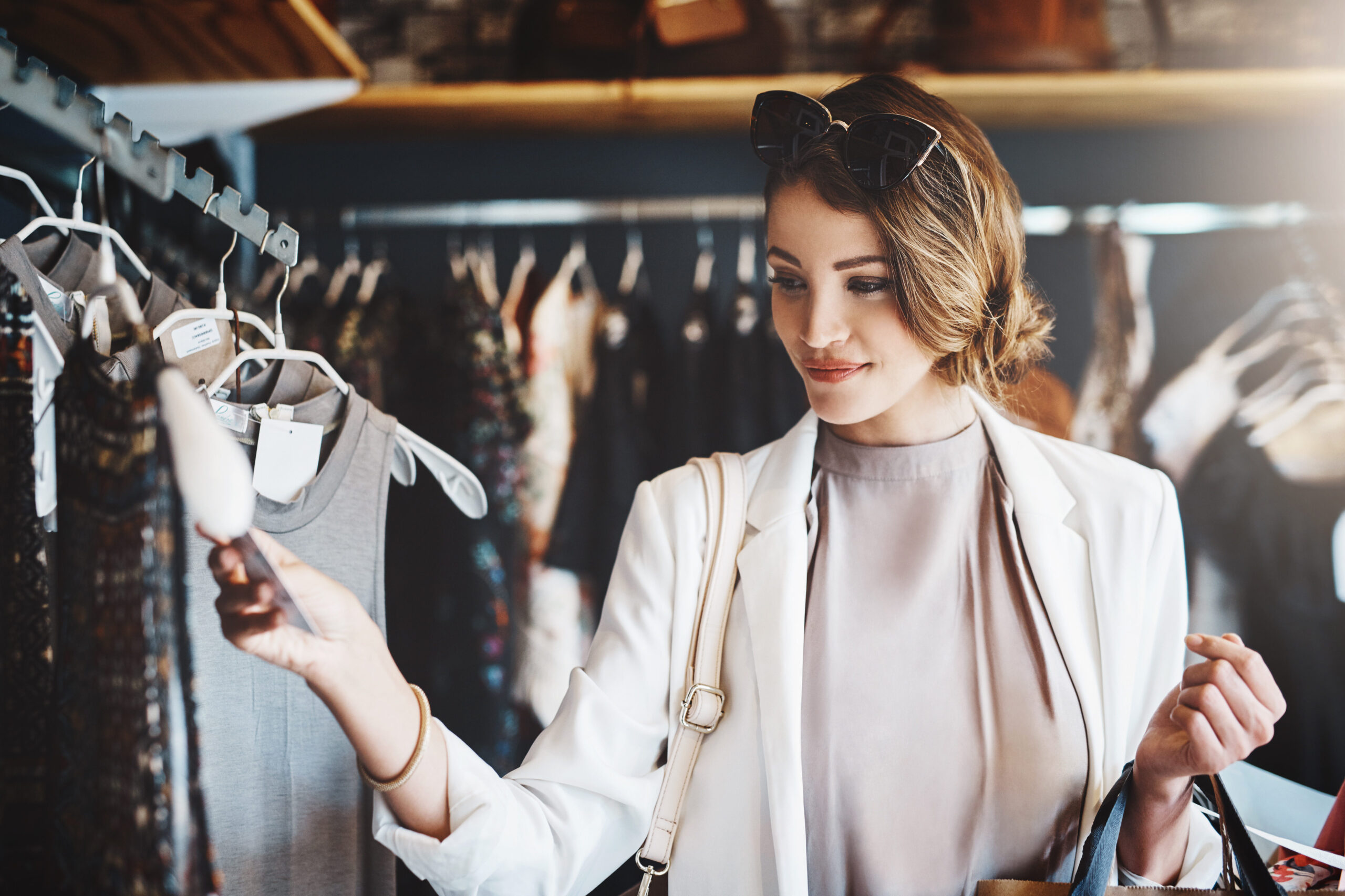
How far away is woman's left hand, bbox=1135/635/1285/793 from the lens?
77 centimetres

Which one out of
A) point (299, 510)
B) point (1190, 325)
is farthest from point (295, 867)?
point (1190, 325)

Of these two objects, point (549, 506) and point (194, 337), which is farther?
point (549, 506)

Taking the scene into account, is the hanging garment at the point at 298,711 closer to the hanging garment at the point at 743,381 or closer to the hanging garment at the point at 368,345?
the hanging garment at the point at 368,345

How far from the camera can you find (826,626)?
91cm

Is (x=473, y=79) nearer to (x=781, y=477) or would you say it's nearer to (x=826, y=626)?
(x=781, y=477)

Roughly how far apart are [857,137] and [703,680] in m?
0.57

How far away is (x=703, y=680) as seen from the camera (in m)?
0.89

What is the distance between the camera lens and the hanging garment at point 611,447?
1.69m

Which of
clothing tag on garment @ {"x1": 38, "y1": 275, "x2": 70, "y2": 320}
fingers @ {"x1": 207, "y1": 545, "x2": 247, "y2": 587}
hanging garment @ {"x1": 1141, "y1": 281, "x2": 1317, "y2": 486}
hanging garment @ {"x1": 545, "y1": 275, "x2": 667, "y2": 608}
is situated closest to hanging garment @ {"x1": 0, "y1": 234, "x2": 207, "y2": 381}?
clothing tag on garment @ {"x1": 38, "y1": 275, "x2": 70, "y2": 320}


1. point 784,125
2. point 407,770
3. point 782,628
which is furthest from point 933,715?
point 784,125

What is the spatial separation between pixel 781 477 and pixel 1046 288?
1.48 m

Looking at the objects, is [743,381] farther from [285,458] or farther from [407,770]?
[407,770]

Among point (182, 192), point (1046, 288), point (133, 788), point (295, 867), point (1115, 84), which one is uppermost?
point (1115, 84)

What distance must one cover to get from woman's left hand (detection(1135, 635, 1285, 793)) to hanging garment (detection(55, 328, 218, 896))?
79cm
